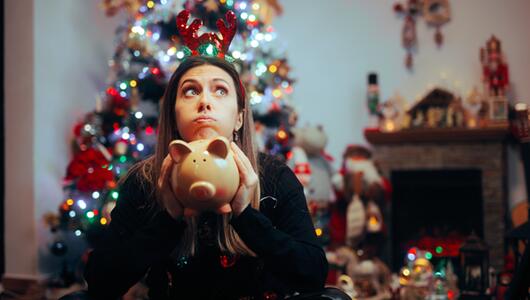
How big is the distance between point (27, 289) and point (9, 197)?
0.64 m

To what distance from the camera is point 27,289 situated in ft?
13.3

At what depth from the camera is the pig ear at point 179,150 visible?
4.04ft

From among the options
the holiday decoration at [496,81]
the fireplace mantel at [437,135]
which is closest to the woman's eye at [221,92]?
the fireplace mantel at [437,135]

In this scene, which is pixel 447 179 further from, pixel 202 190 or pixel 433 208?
pixel 202 190

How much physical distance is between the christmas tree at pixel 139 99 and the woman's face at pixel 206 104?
2.21m

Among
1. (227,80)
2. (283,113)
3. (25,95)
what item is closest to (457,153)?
(283,113)

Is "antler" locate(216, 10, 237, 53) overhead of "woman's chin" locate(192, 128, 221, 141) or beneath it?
overhead

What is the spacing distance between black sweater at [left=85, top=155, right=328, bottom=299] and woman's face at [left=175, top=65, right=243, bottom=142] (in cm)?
20

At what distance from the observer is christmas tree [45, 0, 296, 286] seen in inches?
148

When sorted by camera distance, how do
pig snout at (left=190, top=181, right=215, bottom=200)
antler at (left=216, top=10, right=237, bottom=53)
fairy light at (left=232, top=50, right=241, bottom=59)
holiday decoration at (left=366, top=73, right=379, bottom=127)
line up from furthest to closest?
1. holiday decoration at (left=366, top=73, right=379, bottom=127)
2. fairy light at (left=232, top=50, right=241, bottom=59)
3. antler at (left=216, top=10, right=237, bottom=53)
4. pig snout at (left=190, top=181, right=215, bottom=200)

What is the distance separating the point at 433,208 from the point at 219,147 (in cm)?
384

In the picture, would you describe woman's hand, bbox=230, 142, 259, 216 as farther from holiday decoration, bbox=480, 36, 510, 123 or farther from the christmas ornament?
holiday decoration, bbox=480, 36, 510, 123

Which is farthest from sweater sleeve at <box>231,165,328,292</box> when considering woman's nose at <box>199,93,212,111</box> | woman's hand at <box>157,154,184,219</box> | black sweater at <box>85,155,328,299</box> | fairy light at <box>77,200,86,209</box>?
fairy light at <box>77,200,86,209</box>

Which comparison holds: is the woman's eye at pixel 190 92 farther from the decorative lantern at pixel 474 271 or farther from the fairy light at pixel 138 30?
the fairy light at pixel 138 30
